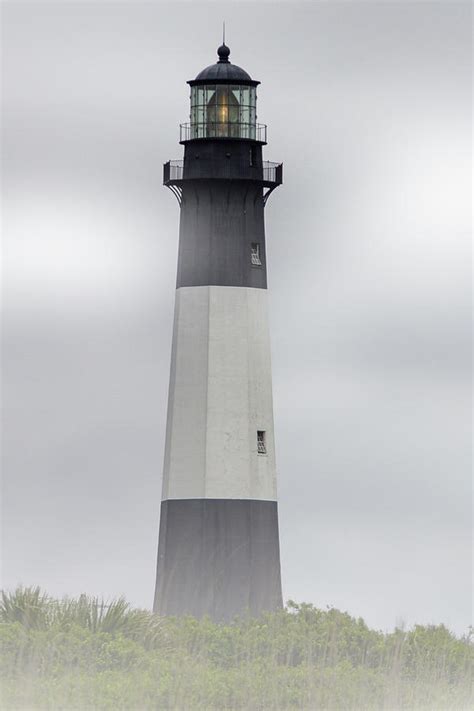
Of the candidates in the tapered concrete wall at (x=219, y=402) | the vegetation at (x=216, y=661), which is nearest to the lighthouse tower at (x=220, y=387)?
the tapered concrete wall at (x=219, y=402)

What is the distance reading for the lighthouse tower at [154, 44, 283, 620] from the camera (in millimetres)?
34750

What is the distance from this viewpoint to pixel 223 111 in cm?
3603

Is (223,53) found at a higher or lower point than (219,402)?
higher

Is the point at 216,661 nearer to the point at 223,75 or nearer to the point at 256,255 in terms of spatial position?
the point at 256,255

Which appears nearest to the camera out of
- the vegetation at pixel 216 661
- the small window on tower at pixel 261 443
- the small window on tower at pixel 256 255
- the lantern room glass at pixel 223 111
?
the vegetation at pixel 216 661

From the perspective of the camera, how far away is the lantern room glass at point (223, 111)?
35.9 metres

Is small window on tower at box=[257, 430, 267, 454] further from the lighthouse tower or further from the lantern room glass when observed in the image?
the lantern room glass

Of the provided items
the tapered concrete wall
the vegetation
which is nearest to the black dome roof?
the tapered concrete wall

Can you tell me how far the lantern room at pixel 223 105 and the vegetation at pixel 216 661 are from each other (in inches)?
318

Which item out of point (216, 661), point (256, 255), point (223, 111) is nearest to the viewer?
point (216, 661)

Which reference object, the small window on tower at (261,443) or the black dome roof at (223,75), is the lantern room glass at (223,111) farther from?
the small window on tower at (261,443)

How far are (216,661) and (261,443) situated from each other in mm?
5996

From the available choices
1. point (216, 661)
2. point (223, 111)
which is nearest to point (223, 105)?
point (223, 111)

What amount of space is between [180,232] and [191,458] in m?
3.79
